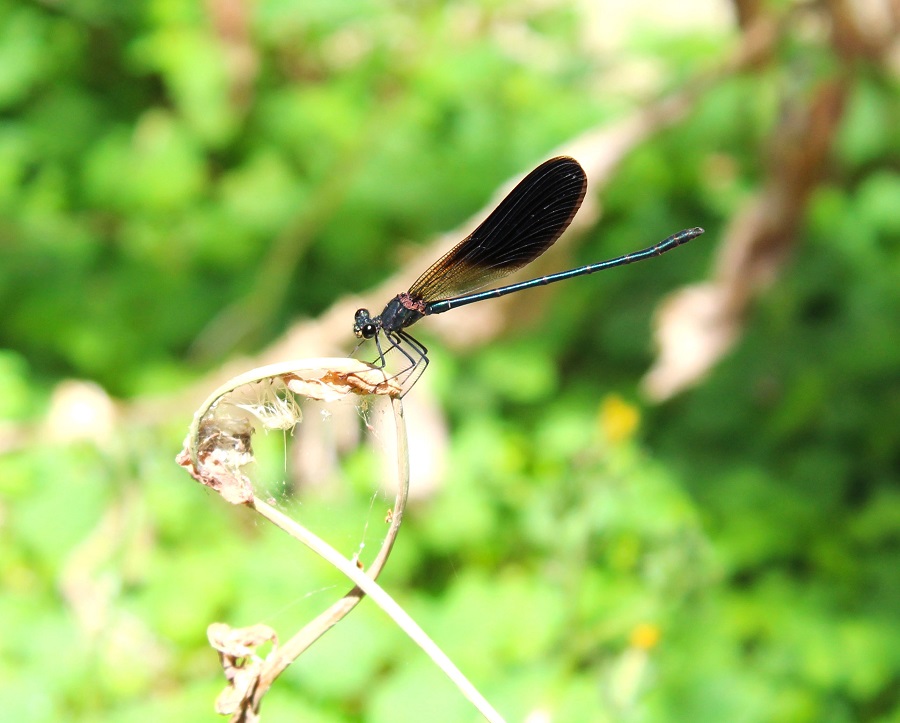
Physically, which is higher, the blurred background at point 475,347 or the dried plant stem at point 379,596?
the blurred background at point 475,347

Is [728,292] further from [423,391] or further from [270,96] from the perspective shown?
[270,96]

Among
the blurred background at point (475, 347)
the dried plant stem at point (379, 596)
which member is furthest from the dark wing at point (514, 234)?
the dried plant stem at point (379, 596)

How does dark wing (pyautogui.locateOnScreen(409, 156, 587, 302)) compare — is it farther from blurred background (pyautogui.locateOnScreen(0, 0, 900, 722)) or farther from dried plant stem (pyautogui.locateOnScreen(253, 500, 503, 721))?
dried plant stem (pyautogui.locateOnScreen(253, 500, 503, 721))

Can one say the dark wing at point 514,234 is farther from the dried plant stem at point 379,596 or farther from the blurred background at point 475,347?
the dried plant stem at point 379,596

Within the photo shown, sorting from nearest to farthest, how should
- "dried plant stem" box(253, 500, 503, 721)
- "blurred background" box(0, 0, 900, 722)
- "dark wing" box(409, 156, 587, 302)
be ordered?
"dried plant stem" box(253, 500, 503, 721)
"dark wing" box(409, 156, 587, 302)
"blurred background" box(0, 0, 900, 722)

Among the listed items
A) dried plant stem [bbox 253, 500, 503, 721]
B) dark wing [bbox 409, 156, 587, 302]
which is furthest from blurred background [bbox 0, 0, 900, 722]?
dried plant stem [bbox 253, 500, 503, 721]

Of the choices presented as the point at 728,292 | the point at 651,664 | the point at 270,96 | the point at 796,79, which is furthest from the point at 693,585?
the point at 270,96
